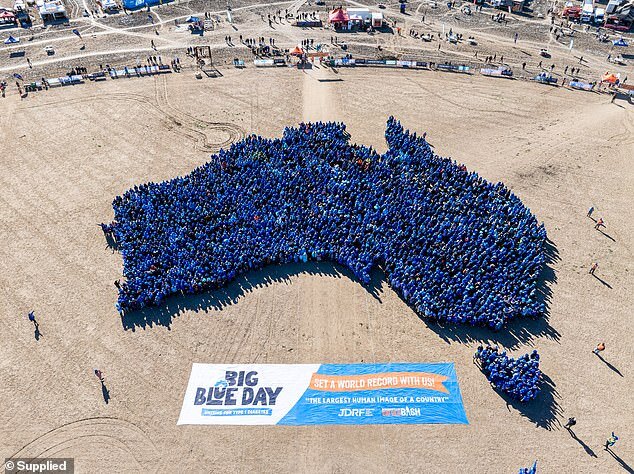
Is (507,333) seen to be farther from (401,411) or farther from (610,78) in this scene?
(610,78)

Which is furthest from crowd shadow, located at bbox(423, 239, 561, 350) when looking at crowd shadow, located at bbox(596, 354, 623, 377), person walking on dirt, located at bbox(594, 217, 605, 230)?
person walking on dirt, located at bbox(594, 217, 605, 230)

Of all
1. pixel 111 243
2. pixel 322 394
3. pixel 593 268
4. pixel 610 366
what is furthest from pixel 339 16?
pixel 610 366

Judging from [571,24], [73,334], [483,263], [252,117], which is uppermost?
[571,24]

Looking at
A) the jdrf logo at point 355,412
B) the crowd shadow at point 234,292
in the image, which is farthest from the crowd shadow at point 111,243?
the jdrf logo at point 355,412

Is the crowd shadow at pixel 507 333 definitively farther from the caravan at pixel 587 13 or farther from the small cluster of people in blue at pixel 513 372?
the caravan at pixel 587 13

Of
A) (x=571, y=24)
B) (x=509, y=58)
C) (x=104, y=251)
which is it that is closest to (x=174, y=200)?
(x=104, y=251)

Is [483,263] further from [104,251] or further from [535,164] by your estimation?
[104,251]

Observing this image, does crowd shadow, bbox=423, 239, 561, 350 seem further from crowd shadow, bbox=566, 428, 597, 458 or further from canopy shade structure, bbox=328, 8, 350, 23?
canopy shade structure, bbox=328, 8, 350, 23
